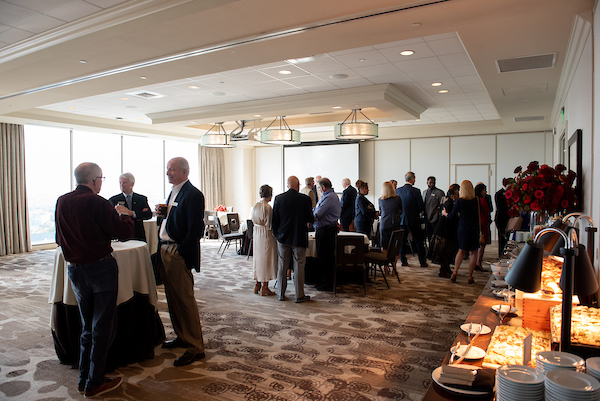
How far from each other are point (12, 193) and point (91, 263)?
8870 mm

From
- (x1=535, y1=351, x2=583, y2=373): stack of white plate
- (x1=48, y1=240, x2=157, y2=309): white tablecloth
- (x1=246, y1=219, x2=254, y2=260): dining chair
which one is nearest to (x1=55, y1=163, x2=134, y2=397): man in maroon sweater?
(x1=48, y1=240, x2=157, y2=309): white tablecloth

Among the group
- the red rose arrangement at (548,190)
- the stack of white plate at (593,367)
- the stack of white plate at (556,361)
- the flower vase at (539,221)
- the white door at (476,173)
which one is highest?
the white door at (476,173)

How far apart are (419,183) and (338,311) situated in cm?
869

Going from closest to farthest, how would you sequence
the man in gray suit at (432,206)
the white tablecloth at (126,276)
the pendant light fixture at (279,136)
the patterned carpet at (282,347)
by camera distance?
the patterned carpet at (282,347)
the white tablecloth at (126,276)
the pendant light fixture at (279,136)
the man in gray suit at (432,206)

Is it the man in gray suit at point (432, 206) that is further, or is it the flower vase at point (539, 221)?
the man in gray suit at point (432, 206)

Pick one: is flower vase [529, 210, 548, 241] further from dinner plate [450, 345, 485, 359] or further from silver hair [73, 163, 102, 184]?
silver hair [73, 163, 102, 184]

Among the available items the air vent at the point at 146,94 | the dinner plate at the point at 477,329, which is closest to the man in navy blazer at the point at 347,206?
the air vent at the point at 146,94

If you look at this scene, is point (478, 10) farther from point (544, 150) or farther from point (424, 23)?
point (544, 150)

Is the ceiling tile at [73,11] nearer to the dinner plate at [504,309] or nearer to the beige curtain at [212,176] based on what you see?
the dinner plate at [504,309]

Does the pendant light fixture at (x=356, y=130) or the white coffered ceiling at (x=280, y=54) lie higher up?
the white coffered ceiling at (x=280, y=54)

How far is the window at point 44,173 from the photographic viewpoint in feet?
35.1

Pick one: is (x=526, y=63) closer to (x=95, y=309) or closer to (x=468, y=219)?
(x=468, y=219)

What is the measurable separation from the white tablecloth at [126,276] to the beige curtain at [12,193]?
311 inches

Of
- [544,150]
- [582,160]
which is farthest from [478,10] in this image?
[544,150]
